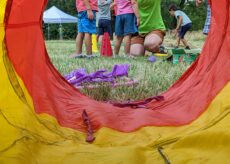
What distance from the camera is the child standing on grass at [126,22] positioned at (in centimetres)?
596

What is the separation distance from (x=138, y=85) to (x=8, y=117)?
67.9 inches

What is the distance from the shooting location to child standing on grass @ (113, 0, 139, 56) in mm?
5957

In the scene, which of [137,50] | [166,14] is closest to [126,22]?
[137,50]

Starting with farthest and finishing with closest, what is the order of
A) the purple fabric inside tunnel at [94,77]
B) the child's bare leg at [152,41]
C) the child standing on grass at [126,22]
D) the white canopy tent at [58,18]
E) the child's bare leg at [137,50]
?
the white canopy tent at [58,18] < the child standing on grass at [126,22] < the child's bare leg at [137,50] < the child's bare leg at [152,41] < the purple fabric inside tunnel at [94,77]

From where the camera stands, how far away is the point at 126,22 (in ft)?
20.0

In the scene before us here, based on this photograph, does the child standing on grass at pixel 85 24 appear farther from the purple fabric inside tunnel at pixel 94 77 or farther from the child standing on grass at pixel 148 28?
the purple fabric inside tunnel at pixel 94 77

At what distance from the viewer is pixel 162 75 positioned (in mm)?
3857

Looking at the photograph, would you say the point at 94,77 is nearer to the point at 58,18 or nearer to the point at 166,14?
the point at 166,14

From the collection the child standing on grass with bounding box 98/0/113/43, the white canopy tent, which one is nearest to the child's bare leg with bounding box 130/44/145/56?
the child standing on grass with bounding box 98/0/113/43

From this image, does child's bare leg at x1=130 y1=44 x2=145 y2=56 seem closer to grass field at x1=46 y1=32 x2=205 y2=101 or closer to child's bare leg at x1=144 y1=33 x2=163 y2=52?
child's bare leg at x1=144 y1=33 x2=163 y2=52

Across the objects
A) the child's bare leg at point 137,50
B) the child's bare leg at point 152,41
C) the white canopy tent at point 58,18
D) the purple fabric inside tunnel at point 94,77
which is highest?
the purple fabric inside tunnel at point 94,77

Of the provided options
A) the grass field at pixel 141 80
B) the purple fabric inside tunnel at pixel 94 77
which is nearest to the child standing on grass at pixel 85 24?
the grass field at pixel 141 80

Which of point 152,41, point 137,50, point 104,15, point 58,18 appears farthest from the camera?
point 58,18

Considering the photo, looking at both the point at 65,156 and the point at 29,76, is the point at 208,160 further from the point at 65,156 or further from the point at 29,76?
the point at 29,76
